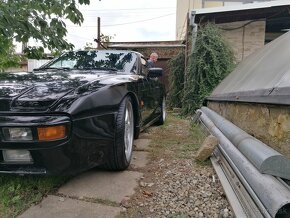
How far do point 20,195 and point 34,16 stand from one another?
6.82 feet

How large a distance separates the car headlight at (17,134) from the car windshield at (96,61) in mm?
1709

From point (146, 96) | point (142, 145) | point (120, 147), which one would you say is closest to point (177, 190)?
point (120, 147)

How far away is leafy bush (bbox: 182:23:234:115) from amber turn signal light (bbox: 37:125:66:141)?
5471mm

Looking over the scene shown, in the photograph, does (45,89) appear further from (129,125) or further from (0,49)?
(0,49)

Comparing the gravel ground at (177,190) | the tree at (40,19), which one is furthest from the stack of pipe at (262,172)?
the tree at (40,19)

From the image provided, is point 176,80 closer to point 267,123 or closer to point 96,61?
point 96,61

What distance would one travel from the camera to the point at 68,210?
217cm

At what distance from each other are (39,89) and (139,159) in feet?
5.03

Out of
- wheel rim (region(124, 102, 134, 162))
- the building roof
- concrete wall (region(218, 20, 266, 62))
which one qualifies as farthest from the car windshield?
concrete wall (region(218, 20, 266, 62))

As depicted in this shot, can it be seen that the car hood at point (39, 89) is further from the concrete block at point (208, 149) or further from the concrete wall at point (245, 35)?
the concrete wall at point (245, 35)

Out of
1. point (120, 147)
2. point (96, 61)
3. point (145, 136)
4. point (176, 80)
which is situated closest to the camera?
point (120, 147)

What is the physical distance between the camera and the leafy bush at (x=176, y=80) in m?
8.82

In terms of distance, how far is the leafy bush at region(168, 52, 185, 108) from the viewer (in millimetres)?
8820

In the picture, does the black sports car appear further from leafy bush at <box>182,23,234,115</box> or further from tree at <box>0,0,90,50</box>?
leafy bush at <box>182,23,234,115</box>
